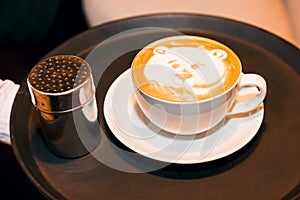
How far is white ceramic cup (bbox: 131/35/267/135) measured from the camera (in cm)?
56

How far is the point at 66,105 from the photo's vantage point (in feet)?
1.88

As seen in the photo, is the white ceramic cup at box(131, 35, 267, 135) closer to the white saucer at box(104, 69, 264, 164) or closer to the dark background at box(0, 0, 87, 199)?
the white saucer at box(104, 69, 264, 164)

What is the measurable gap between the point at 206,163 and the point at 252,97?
0.11 meters

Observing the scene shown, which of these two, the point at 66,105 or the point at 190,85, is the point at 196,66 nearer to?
the point at 190,85

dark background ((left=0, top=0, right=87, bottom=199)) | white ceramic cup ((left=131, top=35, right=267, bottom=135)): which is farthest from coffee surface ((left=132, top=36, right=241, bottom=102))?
dark background ((left=0, top=0, right=87, bottom=199))

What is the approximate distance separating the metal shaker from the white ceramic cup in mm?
69

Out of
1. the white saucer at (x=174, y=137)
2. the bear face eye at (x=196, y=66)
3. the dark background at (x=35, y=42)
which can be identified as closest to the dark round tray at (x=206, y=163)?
the white saucer at (x=174, y=137)

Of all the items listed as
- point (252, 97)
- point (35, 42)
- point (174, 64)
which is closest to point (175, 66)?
point (174, 64)

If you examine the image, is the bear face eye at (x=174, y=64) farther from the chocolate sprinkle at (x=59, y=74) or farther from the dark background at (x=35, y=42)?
the dark background at (x=35, y=42)

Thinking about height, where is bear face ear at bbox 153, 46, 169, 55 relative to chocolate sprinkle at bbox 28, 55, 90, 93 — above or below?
above

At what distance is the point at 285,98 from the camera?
66 centimetres

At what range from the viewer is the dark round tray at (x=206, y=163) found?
560 mm

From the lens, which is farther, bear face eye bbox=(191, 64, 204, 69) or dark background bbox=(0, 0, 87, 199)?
dark background bbox=(0, 0, 87, 199)

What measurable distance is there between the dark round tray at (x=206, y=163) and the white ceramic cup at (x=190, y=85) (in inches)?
2.1
